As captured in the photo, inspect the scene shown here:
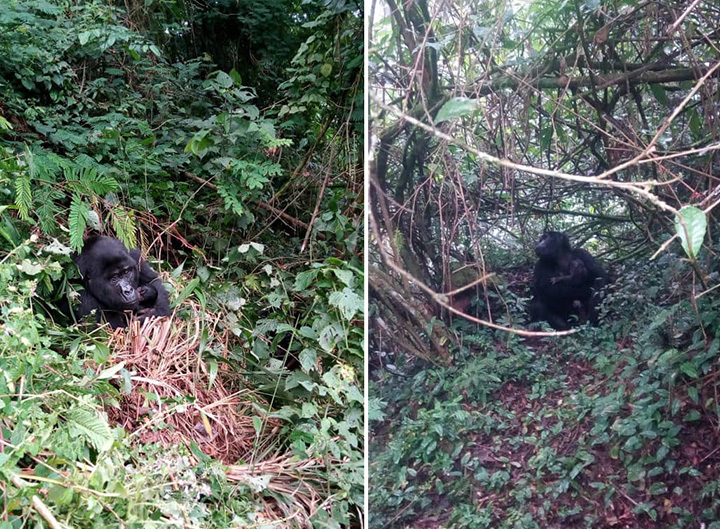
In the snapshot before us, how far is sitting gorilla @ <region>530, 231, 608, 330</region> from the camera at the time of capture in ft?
4.33

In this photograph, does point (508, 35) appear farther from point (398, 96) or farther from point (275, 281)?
point (275, 281)

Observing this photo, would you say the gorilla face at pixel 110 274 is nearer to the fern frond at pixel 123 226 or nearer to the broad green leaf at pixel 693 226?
the fern frond at pixel 123 226

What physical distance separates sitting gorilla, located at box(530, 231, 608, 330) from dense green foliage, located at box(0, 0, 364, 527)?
1.07 m

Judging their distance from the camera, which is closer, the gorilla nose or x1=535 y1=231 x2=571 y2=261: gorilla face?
x1=535 y1=231 x2=571 y2=261: gorilla face

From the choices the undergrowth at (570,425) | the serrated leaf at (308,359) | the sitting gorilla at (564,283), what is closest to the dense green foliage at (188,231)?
the serrated leaf at (308,359)

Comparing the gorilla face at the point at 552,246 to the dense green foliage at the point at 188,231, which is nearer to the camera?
the gorilla face at the point at 552,246

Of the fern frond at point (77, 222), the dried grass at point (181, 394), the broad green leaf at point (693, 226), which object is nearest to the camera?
the broad green leaf at point (693, 226)

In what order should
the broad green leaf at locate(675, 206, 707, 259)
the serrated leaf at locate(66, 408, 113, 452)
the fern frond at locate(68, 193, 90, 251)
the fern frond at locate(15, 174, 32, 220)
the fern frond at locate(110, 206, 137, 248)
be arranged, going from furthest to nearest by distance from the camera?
the fern frond at locate(110, 206, 137, 248)
the fern frond at locate(68, 193, 90, 251)
the fern frond at locate(15, 174, 32, 220)
the serrated leaf at locate(66, 408, 113, 452)
the broad green leaf at locate(675, 206, 707, 259)

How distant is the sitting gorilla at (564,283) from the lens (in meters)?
1.32

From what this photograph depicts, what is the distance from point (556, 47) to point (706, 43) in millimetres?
259

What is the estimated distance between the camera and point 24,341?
180 cm

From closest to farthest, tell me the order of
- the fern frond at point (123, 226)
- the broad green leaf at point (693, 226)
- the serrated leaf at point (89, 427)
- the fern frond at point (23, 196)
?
the broad green leaf at point (693, 226) < the serrated leaf at point (89, 427) < the fern frond at point (23, 196) < the fern frond at point (123, 226)

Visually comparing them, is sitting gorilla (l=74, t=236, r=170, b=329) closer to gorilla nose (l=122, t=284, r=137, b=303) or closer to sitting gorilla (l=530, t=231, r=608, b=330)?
gorilla nose (l=122, t=284, r=137, b=303)

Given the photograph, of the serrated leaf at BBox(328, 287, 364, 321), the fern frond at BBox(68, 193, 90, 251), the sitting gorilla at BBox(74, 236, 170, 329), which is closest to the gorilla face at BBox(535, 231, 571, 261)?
the serrated leaf at BBox(328, 287, 364, 321)
